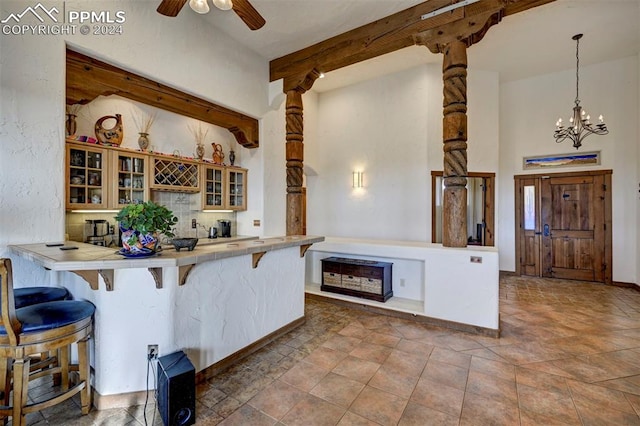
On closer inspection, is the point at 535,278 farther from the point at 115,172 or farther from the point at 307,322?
the point at 115,172

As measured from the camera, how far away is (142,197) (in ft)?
12.9

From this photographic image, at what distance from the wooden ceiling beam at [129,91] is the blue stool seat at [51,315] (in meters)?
2.11

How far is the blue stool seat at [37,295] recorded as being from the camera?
210cm

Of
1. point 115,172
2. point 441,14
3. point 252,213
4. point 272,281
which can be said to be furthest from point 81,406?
point 441,14

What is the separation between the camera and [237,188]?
5031mm

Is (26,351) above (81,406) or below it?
above

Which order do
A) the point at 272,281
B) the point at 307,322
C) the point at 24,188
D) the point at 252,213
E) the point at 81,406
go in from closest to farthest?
1. the point at 81,406
2. the point at 24,188
3. the point at 272,281
4. the point at 307,322
5. the point at 252,213

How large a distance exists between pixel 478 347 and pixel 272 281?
2223 millimetres

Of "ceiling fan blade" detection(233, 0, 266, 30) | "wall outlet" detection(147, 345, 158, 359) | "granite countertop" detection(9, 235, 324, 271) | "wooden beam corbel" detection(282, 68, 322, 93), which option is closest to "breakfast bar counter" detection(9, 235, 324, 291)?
"granite countertop" detection(9, 235, 324, 271)

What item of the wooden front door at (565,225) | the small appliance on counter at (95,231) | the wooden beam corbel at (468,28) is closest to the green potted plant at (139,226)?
the small appliance on counter at (95,231)

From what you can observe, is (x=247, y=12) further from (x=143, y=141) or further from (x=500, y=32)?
(x=500, y=32)

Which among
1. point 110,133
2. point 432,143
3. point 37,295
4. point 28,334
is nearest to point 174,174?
point 110,133

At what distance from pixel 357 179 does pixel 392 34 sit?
3.07 meters

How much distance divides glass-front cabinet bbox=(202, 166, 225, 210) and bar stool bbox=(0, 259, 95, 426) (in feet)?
9.00
